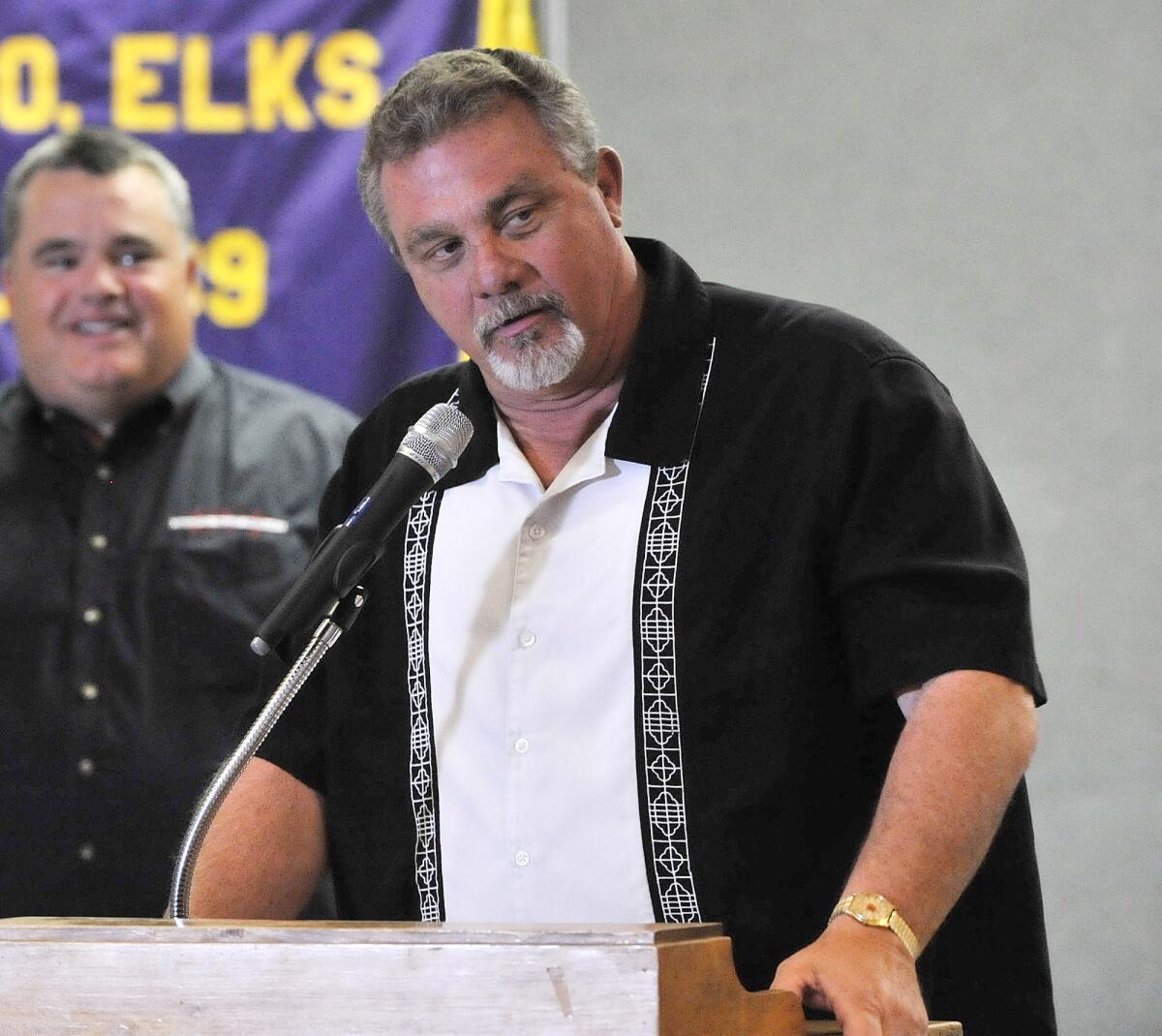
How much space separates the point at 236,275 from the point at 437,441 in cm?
165

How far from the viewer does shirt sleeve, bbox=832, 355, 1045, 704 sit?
1453 mm

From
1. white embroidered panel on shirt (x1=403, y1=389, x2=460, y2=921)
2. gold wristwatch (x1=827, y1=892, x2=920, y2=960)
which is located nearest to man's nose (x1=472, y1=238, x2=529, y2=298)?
white embroidered panel on shirt (x1=403, y1=389, x2=460, y2=921)

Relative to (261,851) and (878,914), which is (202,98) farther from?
(878,914)

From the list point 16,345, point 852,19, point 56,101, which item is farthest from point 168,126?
point 852,19

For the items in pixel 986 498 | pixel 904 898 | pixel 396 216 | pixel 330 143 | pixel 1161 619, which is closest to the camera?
pixel 904 898

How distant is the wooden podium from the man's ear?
1018 mm

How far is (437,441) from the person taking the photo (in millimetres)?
1496

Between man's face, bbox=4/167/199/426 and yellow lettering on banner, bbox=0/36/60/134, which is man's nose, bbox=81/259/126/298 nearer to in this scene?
man's face, bbox=4/167/199/426

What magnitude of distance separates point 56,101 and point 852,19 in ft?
4.60

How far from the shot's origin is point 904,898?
1.32m

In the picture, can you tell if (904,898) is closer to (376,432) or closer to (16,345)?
(376,432)

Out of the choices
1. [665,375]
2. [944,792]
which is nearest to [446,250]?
[665,375]

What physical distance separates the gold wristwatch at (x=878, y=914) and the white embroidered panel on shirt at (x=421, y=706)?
0.53m

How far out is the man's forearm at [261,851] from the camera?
1.67 metres
